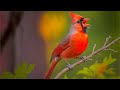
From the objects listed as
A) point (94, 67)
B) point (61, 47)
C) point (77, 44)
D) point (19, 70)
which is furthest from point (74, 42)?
point (19, 70)

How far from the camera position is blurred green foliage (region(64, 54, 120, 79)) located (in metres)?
5.59

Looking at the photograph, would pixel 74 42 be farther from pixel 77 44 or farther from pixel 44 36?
pixel 44 36

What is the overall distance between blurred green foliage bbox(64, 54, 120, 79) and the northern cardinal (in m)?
0.31

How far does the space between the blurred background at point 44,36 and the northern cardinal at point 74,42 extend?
69 millimetres

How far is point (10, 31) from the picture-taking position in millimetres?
5605

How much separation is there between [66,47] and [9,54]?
96 centimetres

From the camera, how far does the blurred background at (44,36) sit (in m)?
5.59

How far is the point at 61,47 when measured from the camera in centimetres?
560

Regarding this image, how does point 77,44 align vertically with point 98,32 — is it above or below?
below

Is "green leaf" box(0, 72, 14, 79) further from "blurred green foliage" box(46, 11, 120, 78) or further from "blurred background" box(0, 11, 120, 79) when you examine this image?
"blurred green foliage" box(46, 11, 120, 78)

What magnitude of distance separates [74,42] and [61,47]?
0.76 feet

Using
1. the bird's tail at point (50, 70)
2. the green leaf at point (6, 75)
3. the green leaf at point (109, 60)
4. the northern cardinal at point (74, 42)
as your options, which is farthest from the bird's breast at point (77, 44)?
the green leaf at point (6, 75)

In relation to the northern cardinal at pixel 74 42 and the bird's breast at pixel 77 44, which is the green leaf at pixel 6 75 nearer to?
the northern cardinal at pixel 74 42
